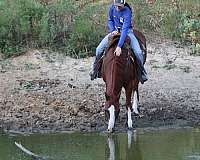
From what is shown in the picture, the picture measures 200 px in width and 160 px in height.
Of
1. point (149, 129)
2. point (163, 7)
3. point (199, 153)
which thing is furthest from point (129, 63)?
point (163, 7)

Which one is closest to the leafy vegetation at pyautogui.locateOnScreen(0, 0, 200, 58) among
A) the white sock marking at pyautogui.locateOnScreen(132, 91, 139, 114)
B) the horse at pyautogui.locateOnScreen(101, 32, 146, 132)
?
the white sock marking at pyautogui.locateOnScreen(132, 91, 139, 114)

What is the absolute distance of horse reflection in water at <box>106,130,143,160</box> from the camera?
8.59 meters

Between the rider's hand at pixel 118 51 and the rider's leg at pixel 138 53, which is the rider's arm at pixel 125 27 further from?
the rider's leg at pixel 138 53

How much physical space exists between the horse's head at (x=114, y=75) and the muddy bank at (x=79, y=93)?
0.89 m

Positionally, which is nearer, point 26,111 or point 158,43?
point 26,111

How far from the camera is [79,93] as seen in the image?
11.7 m

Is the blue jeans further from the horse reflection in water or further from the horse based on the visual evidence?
the horse reflection in water

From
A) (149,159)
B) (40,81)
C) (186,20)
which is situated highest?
(186,20)

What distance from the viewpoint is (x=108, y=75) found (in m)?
9.20

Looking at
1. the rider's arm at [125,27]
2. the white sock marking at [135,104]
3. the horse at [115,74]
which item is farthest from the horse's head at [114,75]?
the white sock marking at [135,104]

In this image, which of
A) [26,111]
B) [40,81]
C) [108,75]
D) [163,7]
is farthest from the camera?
[163,7]

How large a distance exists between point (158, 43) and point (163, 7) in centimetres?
207

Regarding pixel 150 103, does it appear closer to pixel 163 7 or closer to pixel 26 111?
pixel 26 111

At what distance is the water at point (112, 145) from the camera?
8.53 metres
